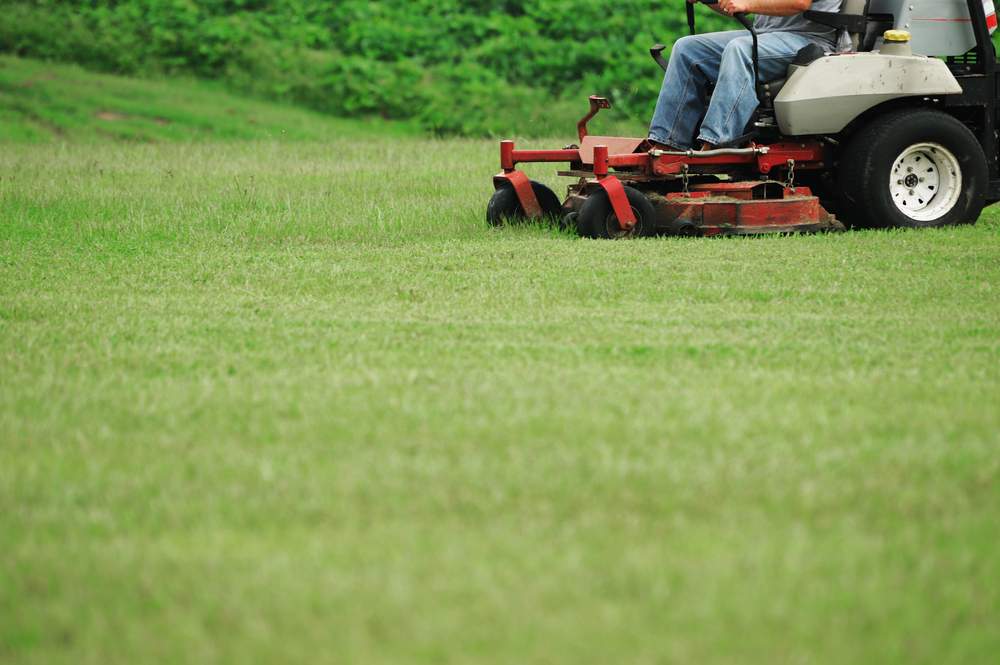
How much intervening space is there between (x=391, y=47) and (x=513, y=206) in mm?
10291

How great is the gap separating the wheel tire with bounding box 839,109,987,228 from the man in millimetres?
714

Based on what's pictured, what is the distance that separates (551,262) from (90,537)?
3.41 metres

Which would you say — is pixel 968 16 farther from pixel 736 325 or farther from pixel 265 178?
pixel 265 178

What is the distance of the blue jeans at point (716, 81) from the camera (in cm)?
628

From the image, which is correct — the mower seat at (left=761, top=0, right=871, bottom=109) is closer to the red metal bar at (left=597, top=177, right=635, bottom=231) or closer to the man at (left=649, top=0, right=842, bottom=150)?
the man at (left=649, top=0, right=842, bottom=150)

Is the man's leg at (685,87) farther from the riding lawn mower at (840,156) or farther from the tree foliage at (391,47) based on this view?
the tree foliage at (391,47)

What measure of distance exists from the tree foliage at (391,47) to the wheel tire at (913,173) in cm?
825

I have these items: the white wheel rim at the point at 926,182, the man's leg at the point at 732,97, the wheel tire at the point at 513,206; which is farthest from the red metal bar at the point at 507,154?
the white wheel rim at the point at 926,182

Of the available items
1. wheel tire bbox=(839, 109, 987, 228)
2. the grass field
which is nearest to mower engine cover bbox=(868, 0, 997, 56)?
wheel tire bbox=(839, 109, 987, 228)

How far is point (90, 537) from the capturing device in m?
2.15

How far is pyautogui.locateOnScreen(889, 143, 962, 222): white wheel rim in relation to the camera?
6.50 meters

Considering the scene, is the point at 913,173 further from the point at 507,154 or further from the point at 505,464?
the point at 505,464

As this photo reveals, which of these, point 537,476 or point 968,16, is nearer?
point 537,476

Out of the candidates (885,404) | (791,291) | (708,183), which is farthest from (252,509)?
(708,183)
